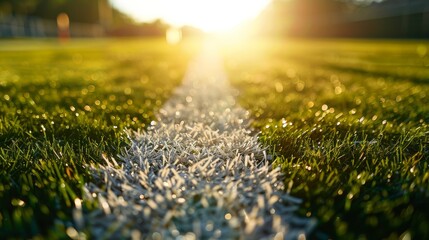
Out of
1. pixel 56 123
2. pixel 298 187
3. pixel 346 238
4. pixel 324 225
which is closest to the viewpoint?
pixel 346 238

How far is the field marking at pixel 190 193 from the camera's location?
129 centimetres

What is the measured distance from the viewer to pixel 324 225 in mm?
1350

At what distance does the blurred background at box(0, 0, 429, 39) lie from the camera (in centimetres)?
2926

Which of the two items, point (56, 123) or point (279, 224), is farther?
point (56, 123)

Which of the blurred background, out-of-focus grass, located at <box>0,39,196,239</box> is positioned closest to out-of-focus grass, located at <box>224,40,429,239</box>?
out-of-focus grass, located at <box>0,39,196,239</box>

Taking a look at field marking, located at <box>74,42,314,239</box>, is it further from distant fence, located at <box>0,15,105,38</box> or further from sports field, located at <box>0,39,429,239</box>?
distant fence, located at <box>0,15,105,38</box>

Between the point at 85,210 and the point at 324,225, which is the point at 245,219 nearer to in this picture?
the point at 324,225

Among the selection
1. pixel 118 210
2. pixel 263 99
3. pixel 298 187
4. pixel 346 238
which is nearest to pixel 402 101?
pixel 263 99

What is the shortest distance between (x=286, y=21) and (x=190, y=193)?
188 feet

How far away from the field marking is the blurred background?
27.5 meters

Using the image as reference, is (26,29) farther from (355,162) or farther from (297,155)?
(355,162)

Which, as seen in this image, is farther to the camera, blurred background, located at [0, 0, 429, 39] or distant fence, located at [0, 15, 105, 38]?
distant fence, located at [0, 15, 105, 38]

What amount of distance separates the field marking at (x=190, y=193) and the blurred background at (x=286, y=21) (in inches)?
1083

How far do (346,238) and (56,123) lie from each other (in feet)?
7.21
